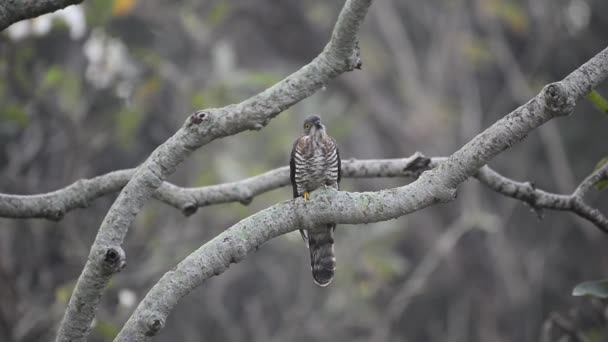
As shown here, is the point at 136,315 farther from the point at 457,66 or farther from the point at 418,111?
the point at 457,66

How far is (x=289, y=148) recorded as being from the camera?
7.92 m

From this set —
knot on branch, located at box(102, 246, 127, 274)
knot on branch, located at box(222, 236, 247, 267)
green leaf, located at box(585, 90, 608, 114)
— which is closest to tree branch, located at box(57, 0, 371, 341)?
knot on branch, located at box(102, 246, 127, 274)

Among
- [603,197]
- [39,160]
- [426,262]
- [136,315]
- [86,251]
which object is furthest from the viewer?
[603,197]

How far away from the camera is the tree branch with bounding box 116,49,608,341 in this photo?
268 cm

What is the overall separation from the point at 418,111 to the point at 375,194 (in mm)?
6425

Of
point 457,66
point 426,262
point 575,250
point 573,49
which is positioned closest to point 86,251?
point 426,262

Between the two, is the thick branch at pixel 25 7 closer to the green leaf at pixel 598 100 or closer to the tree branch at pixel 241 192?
the tree branch at pixel 241 192

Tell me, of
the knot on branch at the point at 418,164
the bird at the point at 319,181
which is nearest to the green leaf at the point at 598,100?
the knot on branch at the point at 418,164

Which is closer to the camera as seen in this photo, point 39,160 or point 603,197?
point 39,160

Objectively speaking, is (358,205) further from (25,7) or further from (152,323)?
(25,7)

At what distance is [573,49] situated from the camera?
961 centimetres

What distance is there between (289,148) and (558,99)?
533 cm

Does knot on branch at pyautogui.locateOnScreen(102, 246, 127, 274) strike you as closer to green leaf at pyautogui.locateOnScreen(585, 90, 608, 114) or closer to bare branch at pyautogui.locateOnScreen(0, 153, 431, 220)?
bare branch at pyautogui.locateOnScreen(0, 153, 431, 220)

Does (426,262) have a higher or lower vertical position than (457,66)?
lower
